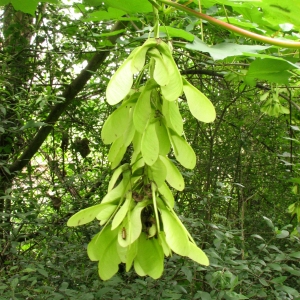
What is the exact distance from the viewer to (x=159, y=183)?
0.55 metres

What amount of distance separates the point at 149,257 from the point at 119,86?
0.27 m

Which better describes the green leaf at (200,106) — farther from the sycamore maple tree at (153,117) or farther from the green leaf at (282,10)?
the green leaf at (282,10)

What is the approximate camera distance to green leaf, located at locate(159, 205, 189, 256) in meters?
Answer: 0.51

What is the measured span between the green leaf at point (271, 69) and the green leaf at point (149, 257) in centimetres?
40

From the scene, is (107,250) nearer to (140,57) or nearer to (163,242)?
(163,242)

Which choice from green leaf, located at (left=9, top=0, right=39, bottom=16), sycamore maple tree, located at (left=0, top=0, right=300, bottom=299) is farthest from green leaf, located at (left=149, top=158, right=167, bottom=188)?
green leaf, located at (left=9, top=0, right=39, bottom=16)

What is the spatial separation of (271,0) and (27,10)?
2.22ft

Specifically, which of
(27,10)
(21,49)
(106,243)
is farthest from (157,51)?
(21,49)

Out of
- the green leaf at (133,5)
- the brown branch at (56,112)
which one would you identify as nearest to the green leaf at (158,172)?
the green leaf at (133,5)

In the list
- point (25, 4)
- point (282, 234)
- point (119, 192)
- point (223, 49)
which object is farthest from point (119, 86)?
point (282, 234)

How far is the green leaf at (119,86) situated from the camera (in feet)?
1.65

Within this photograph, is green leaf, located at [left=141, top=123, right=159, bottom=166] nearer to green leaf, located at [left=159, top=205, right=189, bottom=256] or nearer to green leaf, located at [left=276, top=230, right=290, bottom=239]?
green leaf, located at [left=159, top=205, right=189, bottom=256]

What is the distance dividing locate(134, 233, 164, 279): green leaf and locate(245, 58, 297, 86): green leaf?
15.8 inches

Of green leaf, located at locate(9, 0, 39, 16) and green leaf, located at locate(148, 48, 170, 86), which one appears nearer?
green leaf, located at locate(148, 48, 170, 86)
